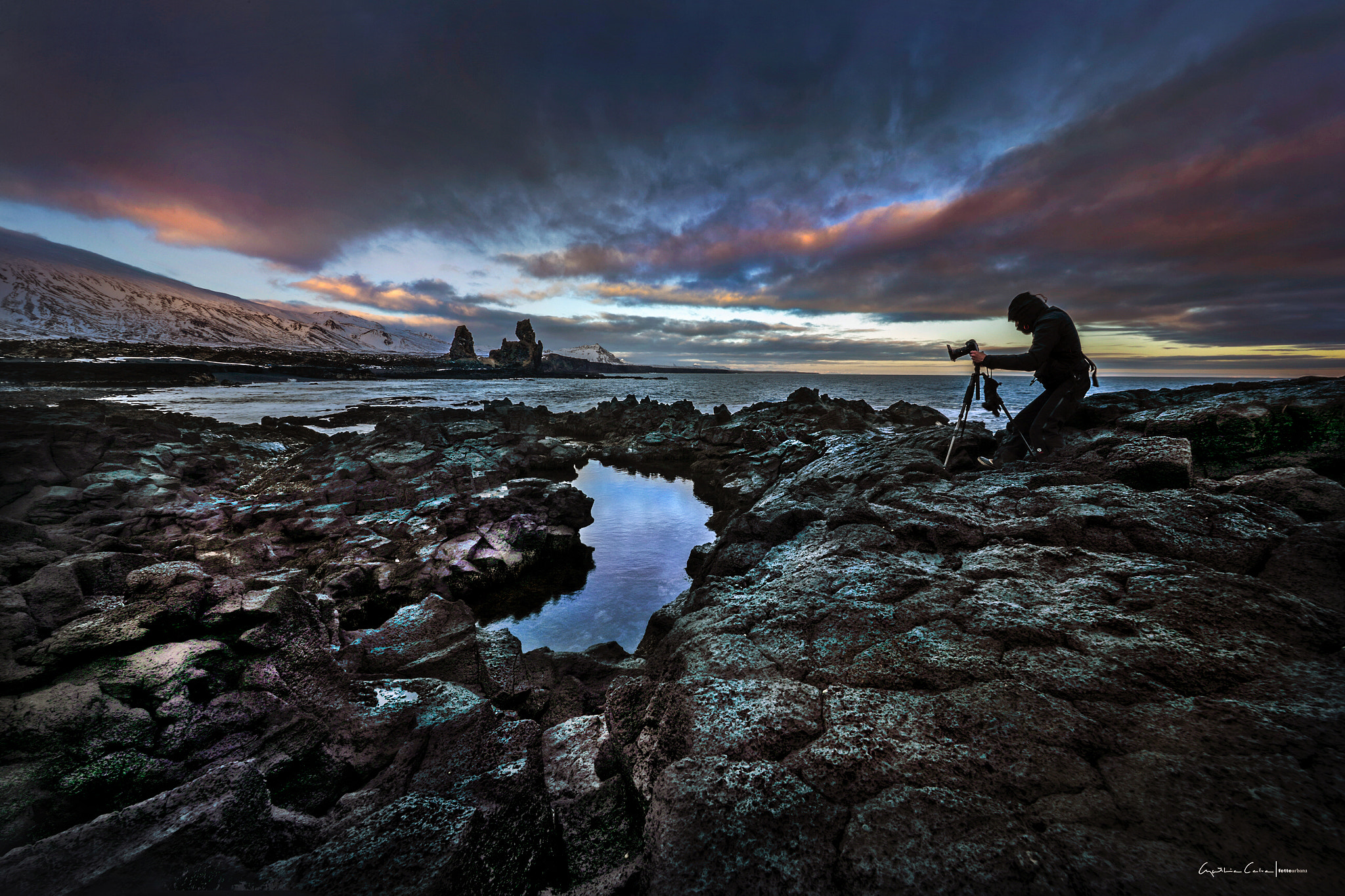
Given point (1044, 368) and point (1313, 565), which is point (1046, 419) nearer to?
point (1044, 368)

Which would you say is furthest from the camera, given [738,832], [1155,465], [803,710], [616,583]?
[616,583]

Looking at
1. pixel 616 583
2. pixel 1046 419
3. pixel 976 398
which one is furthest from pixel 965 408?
pixel 616 583

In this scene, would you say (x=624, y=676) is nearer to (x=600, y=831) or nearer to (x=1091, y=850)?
(x=600, y=831)

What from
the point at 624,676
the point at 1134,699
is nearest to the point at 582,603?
the point at 624,676

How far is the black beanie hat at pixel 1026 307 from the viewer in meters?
7.61

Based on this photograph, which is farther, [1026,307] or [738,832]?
[1026,307]

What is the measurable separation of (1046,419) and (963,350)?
195 cm

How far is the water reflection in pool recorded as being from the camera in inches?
381

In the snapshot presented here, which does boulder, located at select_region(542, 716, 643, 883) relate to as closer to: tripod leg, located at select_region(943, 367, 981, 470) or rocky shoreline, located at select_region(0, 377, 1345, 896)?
rocky shoreline, located at select_region(0, 377, 1345, 896)

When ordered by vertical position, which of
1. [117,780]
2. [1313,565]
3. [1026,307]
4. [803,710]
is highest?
[1026,307]

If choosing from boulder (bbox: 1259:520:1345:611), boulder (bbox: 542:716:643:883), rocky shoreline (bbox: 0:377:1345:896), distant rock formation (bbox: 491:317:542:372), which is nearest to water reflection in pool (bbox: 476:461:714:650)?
rocky shoreline (bbox: 0:377:1345:896)

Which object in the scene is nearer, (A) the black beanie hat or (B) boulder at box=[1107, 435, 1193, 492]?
(B) boulder at box=[1107, 435, 1193, 492]

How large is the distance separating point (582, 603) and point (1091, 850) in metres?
9.90

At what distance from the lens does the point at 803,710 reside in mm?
3436
